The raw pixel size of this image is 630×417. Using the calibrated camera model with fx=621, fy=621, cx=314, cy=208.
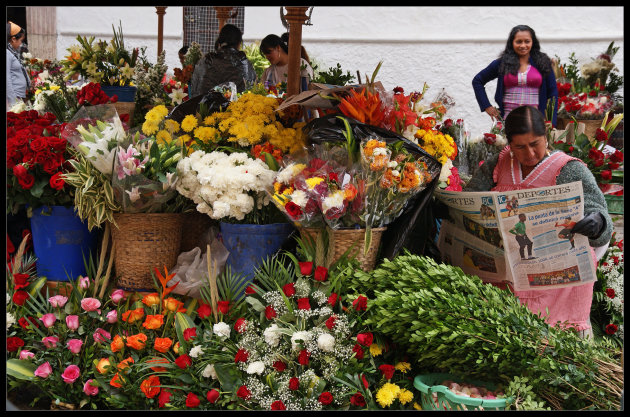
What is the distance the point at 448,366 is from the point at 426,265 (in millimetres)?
382

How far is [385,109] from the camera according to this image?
2.75 meters

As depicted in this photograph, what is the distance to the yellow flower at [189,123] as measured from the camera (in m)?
3.01

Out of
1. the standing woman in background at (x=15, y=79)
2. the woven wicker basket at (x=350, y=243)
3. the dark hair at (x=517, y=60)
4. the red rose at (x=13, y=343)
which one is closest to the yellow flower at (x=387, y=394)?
the woven wicker basket at (x=350, y=243)

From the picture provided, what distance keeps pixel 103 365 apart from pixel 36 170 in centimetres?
93

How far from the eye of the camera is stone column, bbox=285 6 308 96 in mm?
2980

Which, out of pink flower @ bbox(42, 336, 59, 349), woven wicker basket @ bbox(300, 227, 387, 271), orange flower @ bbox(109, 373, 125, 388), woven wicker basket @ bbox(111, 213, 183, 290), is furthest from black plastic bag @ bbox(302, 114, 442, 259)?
pink flower @ bbox(42, 336, 59, 349)

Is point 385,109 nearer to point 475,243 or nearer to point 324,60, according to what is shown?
point 475,243

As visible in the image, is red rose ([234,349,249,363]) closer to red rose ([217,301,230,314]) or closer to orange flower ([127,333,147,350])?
red rose ([217,301,230,314])

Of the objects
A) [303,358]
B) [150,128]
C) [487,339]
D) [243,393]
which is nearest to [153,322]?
[243,393]

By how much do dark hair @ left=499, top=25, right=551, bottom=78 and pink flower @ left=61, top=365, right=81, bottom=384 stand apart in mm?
3744

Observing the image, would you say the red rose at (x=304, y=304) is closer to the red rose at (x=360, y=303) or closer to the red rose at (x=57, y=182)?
the red rose at (x=360, y=303)

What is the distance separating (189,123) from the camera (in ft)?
9.94

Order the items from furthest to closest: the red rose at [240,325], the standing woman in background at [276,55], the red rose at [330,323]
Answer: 1. the standing woman in background at [276,55]
2. the red rose at [240,325]
3. the red rose at [330,323]

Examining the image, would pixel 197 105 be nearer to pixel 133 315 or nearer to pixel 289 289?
pixel 133 315
